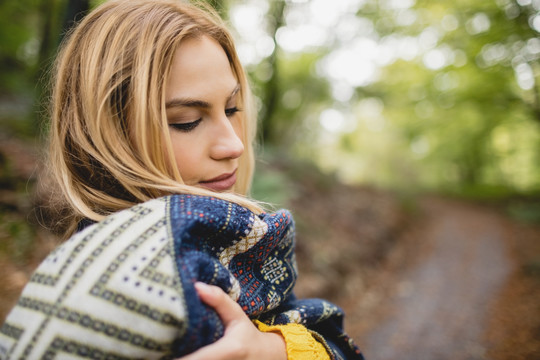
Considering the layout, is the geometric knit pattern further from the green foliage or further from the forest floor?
the green foliage

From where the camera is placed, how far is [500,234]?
1063 centimetres

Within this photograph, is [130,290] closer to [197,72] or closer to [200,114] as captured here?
[200,114]

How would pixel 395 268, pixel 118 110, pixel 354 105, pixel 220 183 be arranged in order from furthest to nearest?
pixel 354 105
pixel 395 268
pixel 220 183
pixel 118 110

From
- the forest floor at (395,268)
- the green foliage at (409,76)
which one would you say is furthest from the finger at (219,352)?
the green foliage at (409,76)

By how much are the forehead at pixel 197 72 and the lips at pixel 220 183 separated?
1.06ft

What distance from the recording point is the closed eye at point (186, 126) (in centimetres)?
119

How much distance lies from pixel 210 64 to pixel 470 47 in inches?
456

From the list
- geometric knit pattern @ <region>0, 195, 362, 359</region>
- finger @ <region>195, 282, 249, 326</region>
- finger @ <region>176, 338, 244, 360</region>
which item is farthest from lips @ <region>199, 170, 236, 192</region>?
finger @ <region>176, 338, 244, 360</region>

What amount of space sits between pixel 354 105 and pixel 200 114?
16.6 m

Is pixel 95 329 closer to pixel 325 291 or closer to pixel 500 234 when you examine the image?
pixel 325 291

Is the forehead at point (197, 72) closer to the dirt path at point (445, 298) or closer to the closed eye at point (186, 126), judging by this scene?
the closed eye at point (186, 126)

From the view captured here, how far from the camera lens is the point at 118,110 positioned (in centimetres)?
117

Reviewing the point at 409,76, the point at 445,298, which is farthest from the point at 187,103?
the point at 409,76

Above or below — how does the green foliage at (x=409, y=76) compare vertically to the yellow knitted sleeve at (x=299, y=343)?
above
